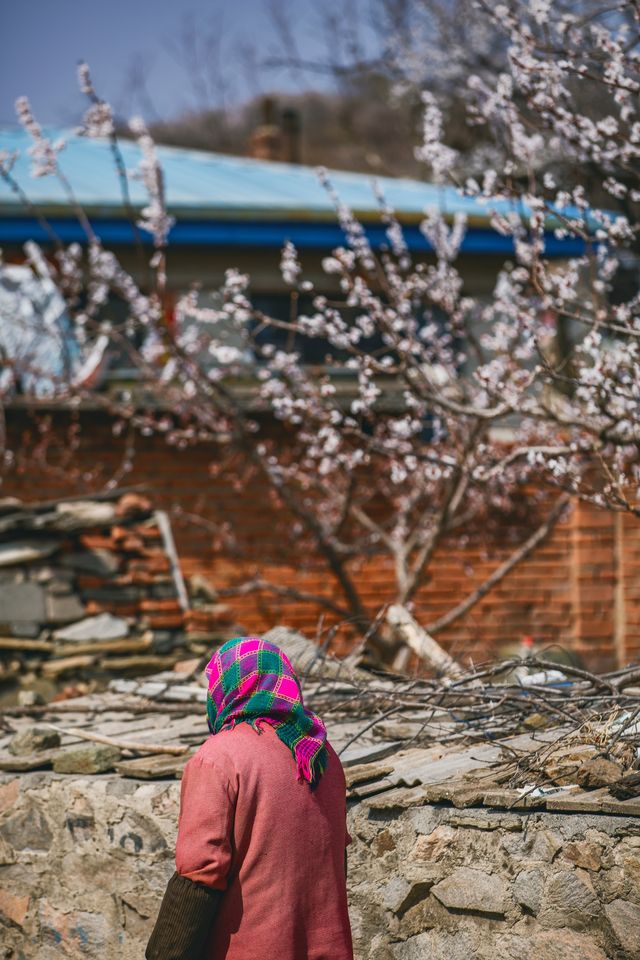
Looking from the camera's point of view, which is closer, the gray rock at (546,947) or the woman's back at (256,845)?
the woman's back at (256,845)

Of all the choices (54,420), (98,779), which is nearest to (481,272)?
(54,420)

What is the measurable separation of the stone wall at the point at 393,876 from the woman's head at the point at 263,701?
35.1 inches

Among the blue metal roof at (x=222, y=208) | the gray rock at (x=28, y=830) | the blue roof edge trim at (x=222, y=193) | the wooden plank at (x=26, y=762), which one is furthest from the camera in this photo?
the blue roof edge trim at (x=222, y=193)

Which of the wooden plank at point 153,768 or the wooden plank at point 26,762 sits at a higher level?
the wooden plank at point 153,768

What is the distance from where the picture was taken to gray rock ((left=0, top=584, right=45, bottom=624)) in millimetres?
6828

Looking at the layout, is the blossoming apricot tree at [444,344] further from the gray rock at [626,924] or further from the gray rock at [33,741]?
the gray rock at [33,741]

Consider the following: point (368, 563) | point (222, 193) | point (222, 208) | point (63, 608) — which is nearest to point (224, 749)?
point (63, 608)

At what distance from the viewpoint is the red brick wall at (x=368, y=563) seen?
29.7 ft

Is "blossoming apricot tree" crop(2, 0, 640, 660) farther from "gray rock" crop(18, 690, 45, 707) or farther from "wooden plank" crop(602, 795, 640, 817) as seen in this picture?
"gray rock" crop(18, 690, 45, 707)

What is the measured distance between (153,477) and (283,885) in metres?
6.71

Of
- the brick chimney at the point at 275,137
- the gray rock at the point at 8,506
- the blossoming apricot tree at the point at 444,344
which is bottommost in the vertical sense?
the gray rock at the point at 8,506

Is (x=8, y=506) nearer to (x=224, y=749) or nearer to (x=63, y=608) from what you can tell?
(x=63, y=608)

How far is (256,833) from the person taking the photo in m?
2.69

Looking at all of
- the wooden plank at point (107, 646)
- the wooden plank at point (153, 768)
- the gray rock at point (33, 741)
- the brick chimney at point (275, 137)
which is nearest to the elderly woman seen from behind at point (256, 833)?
the wooden plank at point (153, 768)
